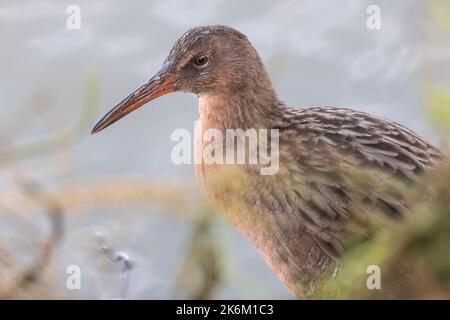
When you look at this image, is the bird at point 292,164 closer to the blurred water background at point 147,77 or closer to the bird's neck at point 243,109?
the bird's neck at point 243,109

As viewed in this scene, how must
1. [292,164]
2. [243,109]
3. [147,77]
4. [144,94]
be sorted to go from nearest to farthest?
[292,164] → [243,109] → [144,94] → [147,77]

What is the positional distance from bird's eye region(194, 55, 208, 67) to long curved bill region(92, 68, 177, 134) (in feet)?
0.43

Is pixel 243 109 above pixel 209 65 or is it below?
below

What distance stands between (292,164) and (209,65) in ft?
2.57

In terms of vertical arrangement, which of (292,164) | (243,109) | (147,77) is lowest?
(292,164)

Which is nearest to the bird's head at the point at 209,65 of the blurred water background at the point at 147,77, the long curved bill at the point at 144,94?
the long curved bill at the point at 144,94

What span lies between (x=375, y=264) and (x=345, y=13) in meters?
5.19

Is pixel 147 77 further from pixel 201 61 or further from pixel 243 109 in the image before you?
pixel 243 109

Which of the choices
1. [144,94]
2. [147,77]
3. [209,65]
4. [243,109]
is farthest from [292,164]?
[147,77]

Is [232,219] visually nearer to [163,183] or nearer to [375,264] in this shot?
[163,183]

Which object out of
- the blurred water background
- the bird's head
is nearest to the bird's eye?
the bird's head

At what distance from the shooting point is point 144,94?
16.4 feet

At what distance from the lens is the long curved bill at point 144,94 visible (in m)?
4.95

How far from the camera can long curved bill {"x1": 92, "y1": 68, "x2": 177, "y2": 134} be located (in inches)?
195
